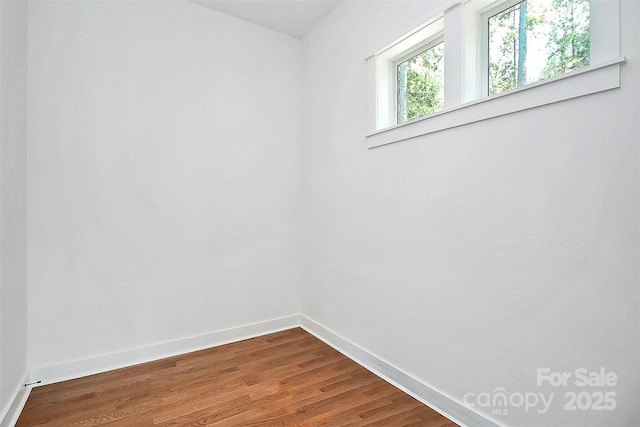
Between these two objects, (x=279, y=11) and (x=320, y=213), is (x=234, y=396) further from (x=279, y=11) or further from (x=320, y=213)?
(x=279, y=11)

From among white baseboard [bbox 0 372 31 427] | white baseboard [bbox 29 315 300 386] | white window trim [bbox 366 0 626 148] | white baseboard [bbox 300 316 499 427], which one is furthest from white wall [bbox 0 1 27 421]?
white window trim [bbox 366 0 626 148]

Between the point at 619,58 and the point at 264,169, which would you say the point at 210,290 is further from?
the point at 619,58

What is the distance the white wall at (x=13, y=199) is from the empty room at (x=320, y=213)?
2 centimetres

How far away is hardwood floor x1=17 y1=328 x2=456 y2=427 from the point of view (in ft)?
5.58

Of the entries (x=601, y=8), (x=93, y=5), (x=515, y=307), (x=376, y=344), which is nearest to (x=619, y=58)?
(x=601, y=8)

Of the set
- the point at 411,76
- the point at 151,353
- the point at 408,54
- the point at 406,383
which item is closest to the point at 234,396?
the point at 151,353

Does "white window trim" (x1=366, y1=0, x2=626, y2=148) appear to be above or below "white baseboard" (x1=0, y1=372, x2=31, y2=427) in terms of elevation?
above

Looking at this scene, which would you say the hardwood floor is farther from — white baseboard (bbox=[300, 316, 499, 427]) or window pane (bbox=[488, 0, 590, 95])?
window pane (bbox=[488, 0, 590, 95])

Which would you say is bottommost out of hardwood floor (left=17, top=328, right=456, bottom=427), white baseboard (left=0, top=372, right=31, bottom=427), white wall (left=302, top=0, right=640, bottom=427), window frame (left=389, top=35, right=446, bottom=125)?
hardwood floor (left=17, top=328, right=456, bottom=427)

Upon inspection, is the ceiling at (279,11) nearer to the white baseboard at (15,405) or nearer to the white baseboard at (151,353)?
the white baseboard at (151,353)

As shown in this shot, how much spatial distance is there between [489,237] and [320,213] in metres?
1.53

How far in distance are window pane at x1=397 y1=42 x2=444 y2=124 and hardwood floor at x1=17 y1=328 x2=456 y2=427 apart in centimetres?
177

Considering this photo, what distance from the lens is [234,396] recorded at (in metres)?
1.91

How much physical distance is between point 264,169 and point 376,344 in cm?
174
